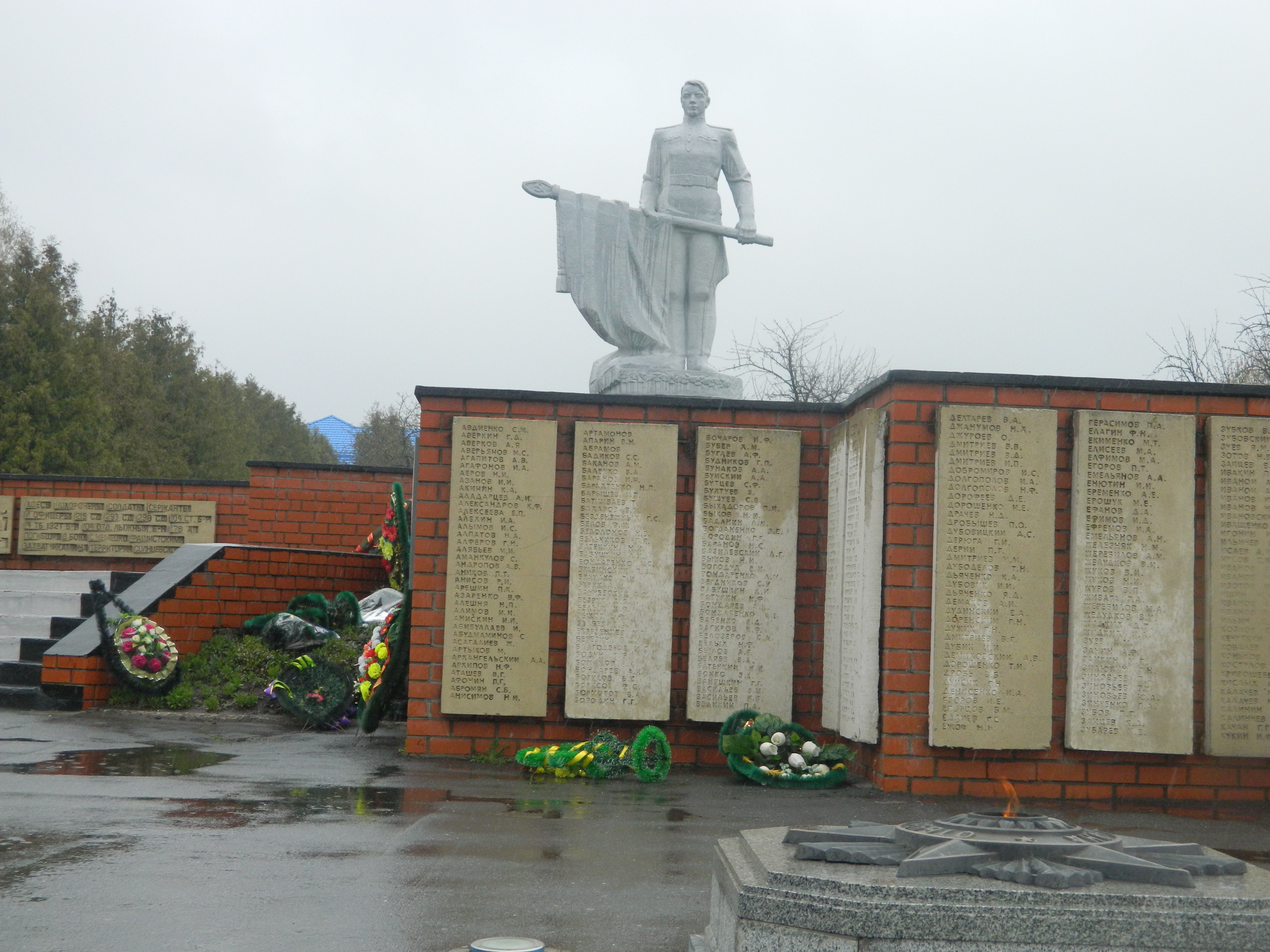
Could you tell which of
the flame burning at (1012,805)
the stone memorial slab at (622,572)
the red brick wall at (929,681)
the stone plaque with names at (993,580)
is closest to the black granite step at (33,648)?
the stone memorial slab at (622,572)

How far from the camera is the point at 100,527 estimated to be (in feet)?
44.9

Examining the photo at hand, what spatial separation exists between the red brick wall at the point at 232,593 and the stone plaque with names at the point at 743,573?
14.5ft

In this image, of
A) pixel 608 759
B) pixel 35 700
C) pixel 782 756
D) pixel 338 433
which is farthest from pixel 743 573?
pixel 338 433

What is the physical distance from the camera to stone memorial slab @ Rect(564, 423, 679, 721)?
271 inches

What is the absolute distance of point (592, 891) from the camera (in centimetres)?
375

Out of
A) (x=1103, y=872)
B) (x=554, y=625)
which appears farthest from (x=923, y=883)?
(x=554, y=625)

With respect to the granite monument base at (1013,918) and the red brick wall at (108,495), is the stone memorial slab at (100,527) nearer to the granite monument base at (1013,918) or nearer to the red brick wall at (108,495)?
the red brick wall at (108,495)

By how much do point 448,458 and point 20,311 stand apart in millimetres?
19981

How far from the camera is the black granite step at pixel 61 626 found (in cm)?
976

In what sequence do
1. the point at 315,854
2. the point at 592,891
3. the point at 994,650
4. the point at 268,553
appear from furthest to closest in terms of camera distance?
the point at 268,553 < the point at 994,650 < the point at 315,854 < the point at 592,891

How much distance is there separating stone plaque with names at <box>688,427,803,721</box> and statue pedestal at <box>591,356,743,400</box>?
79.0 inches

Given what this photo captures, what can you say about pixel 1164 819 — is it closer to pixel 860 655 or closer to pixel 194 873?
pixel 860 655

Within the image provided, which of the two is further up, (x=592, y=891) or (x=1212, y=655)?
(x=1212, y=655)

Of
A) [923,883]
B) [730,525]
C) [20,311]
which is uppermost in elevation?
[20,311]
